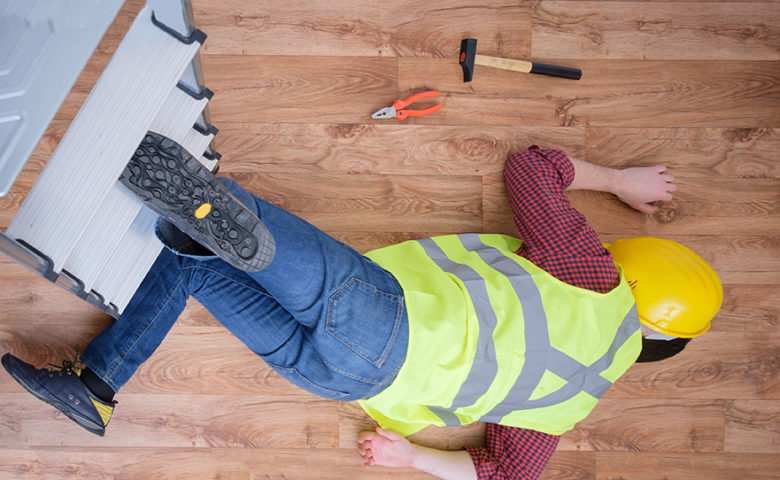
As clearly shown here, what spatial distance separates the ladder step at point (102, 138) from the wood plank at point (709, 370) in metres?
1.24

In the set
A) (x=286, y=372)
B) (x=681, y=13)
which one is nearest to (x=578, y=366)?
(x=286, y=372)

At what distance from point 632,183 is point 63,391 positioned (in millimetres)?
1382

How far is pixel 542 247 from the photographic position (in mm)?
1105

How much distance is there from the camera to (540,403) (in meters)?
1.02

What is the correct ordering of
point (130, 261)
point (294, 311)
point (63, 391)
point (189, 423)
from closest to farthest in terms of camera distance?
1. point (130, 261)
2. point (294, 311)
3. point (63, 391)
4. point (189, 423)

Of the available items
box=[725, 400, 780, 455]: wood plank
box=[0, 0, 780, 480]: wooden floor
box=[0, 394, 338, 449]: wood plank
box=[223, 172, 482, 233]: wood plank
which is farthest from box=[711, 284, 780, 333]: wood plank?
box=[0, 394, 338, 449]: wood plank

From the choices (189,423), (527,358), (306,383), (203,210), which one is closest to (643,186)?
(527,358)

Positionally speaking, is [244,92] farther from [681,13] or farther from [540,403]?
[681,13]

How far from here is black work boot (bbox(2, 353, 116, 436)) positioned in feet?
3.58

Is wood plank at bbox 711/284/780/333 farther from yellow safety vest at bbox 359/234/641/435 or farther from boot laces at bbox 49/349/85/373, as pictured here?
boot laces at bbox 49/349/85/373

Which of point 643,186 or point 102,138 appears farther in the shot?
point 643,186

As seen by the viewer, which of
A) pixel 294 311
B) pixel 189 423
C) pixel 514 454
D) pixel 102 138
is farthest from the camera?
pixel 189 423

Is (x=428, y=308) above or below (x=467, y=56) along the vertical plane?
below

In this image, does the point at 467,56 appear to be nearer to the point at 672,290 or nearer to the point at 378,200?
the point at 378,200
